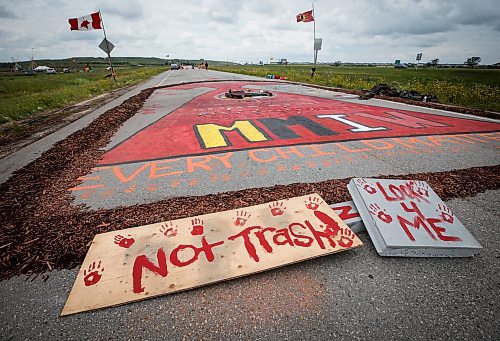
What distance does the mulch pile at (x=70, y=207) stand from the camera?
7.60 feet

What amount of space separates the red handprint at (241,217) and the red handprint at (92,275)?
130cm

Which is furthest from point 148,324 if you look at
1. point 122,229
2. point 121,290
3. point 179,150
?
point 179,150

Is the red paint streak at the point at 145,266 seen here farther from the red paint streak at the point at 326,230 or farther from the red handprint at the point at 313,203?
the red handprint at the point at 313,203

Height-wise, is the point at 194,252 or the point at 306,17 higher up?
the point at 306,17

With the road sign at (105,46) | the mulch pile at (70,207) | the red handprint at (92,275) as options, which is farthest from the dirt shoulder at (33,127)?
the road sign at (105,46)

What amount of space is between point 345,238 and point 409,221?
78cm

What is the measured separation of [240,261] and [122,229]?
55.5 inches

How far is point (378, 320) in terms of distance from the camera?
1.74 metres

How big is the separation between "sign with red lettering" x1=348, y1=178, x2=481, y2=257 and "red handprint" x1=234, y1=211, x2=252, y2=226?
1.28 metres

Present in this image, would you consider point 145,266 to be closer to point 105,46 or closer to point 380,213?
point 380,213

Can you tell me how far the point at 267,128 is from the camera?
22.8ft

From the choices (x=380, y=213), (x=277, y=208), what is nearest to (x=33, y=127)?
(x=277, y=208)

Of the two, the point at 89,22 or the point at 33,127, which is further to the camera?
the point at 89,22

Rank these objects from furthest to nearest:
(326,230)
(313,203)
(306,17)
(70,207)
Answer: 1. (306,17)
2. (70,207)
3. (313,203)
4. (326,230)
